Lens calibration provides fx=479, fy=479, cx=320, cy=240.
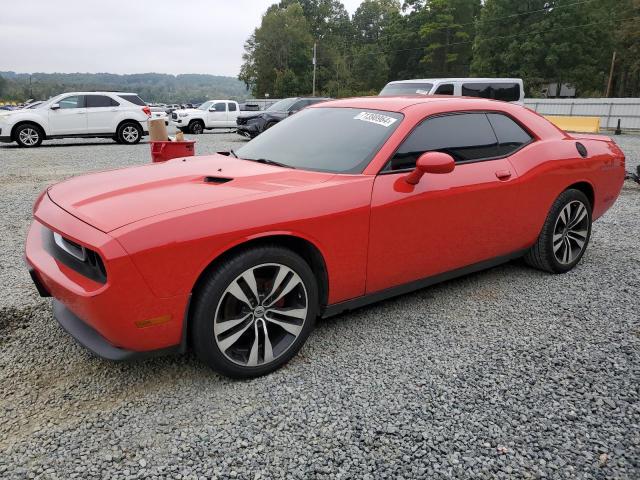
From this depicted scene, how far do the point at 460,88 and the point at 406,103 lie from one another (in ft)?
31.1

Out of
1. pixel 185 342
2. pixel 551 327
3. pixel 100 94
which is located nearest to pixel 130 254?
pixel 185 342

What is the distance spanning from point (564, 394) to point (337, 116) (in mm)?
2232

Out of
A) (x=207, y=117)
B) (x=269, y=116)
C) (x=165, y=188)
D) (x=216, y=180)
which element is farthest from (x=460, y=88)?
(x=207, y=117)

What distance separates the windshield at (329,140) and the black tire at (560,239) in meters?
1.72

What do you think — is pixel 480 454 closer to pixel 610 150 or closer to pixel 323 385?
pixel 323 385

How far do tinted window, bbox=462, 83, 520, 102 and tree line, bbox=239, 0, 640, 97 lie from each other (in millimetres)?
33354

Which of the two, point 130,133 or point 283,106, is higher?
point 283,106

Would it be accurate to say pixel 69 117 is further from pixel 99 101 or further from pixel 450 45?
pixel 450 45

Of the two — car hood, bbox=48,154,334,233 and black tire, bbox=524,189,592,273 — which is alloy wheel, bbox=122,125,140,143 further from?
black tire, bbox=524,189,592,273

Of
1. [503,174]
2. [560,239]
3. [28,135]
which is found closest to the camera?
[503,174]

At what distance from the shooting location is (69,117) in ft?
45.1

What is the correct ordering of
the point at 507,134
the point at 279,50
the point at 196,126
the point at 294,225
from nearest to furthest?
the point at 294,225 → the point at 507,134 → the point at 196,126 → the point at 279,50

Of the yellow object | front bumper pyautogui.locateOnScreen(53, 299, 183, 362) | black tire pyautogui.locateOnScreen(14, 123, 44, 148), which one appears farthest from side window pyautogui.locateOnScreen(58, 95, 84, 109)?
the yellow object

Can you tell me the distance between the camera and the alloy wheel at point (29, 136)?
13.4m
